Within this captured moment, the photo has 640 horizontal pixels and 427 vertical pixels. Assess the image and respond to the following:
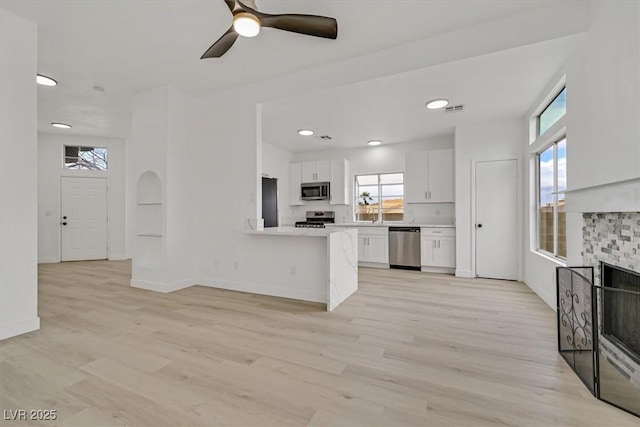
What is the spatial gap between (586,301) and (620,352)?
0.38 metres

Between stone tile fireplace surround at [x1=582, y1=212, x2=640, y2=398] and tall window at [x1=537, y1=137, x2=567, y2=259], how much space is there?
737 millimetres

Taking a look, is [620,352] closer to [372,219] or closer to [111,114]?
[372,219]

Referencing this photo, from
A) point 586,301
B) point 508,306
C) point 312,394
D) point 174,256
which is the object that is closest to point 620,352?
point 586,301

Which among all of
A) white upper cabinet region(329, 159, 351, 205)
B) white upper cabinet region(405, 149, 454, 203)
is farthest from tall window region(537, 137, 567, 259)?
white upper cabinet region(329, 159, 351, 205)

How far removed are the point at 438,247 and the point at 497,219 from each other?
106 centimetres

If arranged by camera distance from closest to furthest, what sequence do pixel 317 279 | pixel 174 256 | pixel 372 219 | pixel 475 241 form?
1. pixel 317 279
2. pixel 174 256
3. pixel 475 241
4. pixel 372 219

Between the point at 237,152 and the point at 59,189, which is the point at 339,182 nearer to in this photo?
the point at 237,152

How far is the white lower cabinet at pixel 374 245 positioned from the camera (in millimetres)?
5688

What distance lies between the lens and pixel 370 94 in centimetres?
Result: 357

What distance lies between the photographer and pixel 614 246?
2.03 meters

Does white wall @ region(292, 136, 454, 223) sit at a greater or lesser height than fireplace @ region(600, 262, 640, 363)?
greater

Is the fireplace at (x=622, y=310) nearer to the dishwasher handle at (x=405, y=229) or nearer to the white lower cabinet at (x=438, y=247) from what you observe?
the white lower cabinet at (x=438, y=247)

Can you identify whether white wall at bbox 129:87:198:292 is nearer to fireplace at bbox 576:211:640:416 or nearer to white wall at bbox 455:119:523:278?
white wall at bbox 455:119:523:278

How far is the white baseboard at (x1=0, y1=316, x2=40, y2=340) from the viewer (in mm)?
2408
